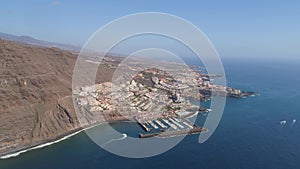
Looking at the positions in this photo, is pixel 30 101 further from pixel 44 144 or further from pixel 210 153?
pixel 210 153

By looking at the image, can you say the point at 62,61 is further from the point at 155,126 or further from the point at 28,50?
the point at 155,126

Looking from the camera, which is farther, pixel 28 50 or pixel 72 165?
pixel 28 50

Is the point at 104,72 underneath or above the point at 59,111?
above

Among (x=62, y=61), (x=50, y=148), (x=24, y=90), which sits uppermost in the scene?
(x=62, y=61)

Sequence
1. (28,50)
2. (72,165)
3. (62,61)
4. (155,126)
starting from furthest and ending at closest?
(62,61), (28,50), (155,126), (72,165)

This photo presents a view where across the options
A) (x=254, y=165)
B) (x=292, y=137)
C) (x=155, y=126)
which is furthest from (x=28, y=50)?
(x=292, y=137)

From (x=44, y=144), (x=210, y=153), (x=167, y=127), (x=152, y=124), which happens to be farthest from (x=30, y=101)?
(x=210, y=153)

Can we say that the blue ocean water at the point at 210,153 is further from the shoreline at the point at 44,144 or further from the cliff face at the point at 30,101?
the cliff face at the point at 30,101

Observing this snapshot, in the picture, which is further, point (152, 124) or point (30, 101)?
point (152, 124)
